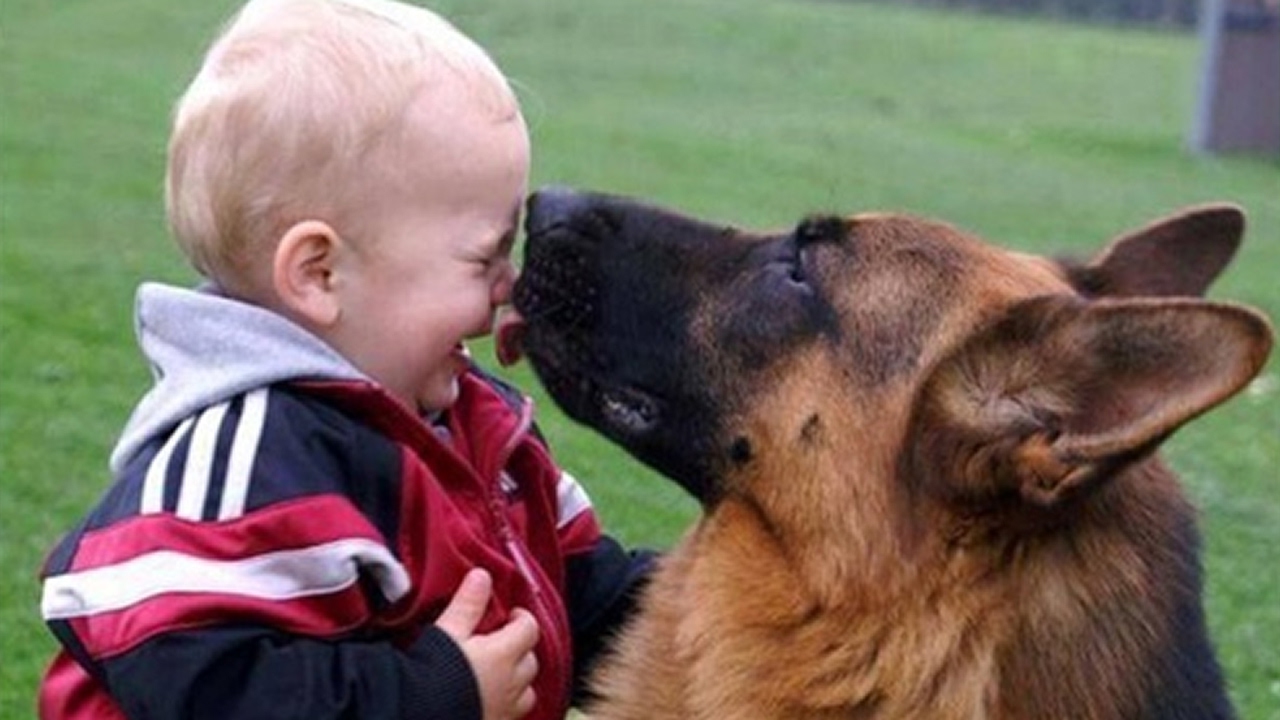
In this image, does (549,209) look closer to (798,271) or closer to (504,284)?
(504,284)

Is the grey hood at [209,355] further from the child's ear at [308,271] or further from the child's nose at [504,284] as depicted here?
the child's nose at [504,284]

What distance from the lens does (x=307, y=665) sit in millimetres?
3770

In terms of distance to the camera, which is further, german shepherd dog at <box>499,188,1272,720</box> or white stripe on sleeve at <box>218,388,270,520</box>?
german shepherd dog at <box>499,188,1272,720</box>

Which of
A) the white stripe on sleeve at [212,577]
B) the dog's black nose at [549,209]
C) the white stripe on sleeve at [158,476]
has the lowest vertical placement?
the white stripe on sleeve at [212,577]

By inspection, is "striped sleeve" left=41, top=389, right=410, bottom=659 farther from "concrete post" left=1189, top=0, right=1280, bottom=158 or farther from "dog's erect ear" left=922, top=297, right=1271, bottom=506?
"concrete post" left=1189, top=0, right=1280, bottom=158

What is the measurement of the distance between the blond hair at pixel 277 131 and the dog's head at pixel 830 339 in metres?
0.45

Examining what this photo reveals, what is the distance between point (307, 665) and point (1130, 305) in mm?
1225

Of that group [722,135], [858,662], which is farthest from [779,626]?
[722,135]

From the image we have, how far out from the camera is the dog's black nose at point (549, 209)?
4398 millimetres

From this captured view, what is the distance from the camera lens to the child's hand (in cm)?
400

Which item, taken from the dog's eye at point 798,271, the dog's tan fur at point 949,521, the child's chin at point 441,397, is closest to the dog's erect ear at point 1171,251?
the dog's tan fur at point 949,521

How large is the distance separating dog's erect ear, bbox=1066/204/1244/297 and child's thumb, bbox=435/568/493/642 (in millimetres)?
1233

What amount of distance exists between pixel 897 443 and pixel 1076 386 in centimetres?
35

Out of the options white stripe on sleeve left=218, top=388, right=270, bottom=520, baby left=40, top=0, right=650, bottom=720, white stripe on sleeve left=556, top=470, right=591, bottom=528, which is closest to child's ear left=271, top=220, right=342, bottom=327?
baby left=40, top=0, right=650, bottom=720
